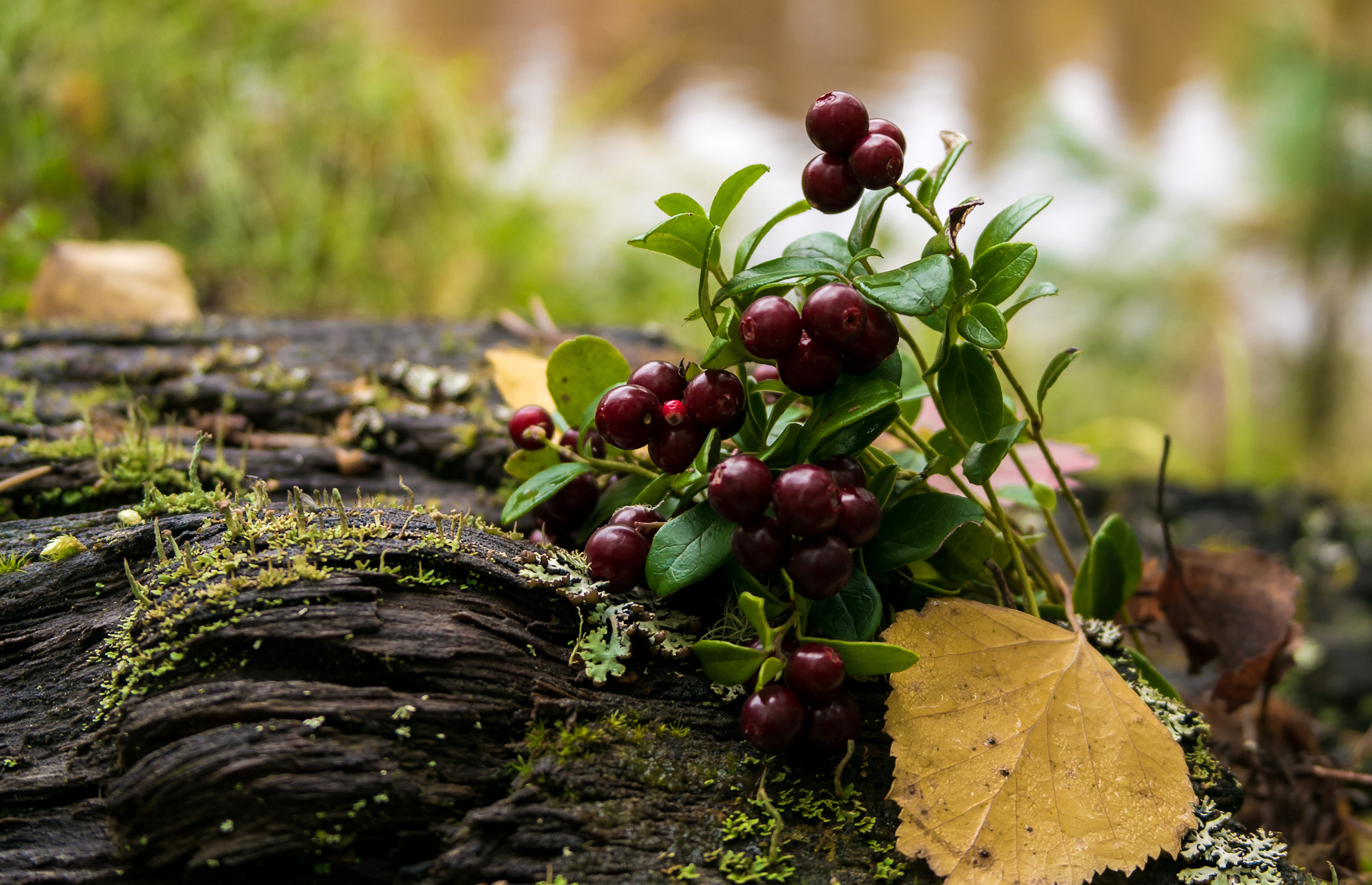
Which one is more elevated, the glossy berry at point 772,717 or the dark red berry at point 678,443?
the dark red berry at point 678,443

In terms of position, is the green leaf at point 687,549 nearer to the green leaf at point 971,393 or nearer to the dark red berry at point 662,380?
the dark red berry at point 662,380

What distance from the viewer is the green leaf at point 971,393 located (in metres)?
0.72

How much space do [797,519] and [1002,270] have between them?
0.26 meters

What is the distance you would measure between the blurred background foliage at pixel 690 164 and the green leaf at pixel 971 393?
81cm

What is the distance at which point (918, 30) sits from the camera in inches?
Result: 197

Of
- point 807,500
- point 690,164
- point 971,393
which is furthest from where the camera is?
point 690,164

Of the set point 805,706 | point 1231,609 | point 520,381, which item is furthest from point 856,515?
point 1231,609

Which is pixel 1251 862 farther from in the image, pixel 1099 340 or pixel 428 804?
pixel 1099 340

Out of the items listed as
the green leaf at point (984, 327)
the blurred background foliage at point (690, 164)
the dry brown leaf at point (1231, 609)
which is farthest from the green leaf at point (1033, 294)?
the blurred background foliage at point (690, 164)

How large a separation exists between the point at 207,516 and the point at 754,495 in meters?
0.50

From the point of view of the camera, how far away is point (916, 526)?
74 centimetres

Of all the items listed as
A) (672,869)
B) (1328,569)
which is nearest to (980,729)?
(672,869)

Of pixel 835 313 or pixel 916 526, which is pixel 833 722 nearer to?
pixel 916 526

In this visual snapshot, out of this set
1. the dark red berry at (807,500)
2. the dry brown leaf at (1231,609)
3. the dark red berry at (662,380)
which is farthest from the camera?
the dry brown leaf at (1231,609)
